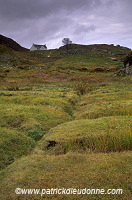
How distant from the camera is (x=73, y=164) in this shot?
8.25 metres

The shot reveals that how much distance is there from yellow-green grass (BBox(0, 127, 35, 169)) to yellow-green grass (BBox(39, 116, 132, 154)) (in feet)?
3.04

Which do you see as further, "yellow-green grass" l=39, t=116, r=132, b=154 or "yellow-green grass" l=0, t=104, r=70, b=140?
"yellow-green grass" l=0, t=104, r=70, b=140

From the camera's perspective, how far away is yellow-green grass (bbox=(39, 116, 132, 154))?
981 centimetres

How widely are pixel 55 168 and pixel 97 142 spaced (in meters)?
3.21

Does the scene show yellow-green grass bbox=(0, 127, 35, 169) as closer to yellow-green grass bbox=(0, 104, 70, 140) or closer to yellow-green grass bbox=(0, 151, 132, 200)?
yellow-green grass bbox=(0, 151, 132, 200)

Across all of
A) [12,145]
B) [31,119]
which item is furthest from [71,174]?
[31,119]

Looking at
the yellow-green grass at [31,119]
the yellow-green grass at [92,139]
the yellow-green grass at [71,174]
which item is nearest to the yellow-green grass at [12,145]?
the yellow-green grass at [71,174]

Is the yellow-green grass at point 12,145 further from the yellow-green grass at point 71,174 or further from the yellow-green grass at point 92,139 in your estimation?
the yellow-green grass at point 92,139

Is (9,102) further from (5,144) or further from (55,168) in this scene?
(55,168)

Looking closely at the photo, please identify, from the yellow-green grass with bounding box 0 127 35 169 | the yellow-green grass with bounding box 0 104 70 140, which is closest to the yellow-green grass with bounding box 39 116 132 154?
the yellow-green grass with bounding box 0 127 35 169

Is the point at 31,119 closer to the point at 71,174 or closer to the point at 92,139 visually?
the point at 92,139

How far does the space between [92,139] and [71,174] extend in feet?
11.9

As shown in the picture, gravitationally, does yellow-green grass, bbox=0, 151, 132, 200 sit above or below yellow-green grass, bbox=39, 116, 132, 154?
below

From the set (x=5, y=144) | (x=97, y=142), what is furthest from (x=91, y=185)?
(x=5, y=144)
